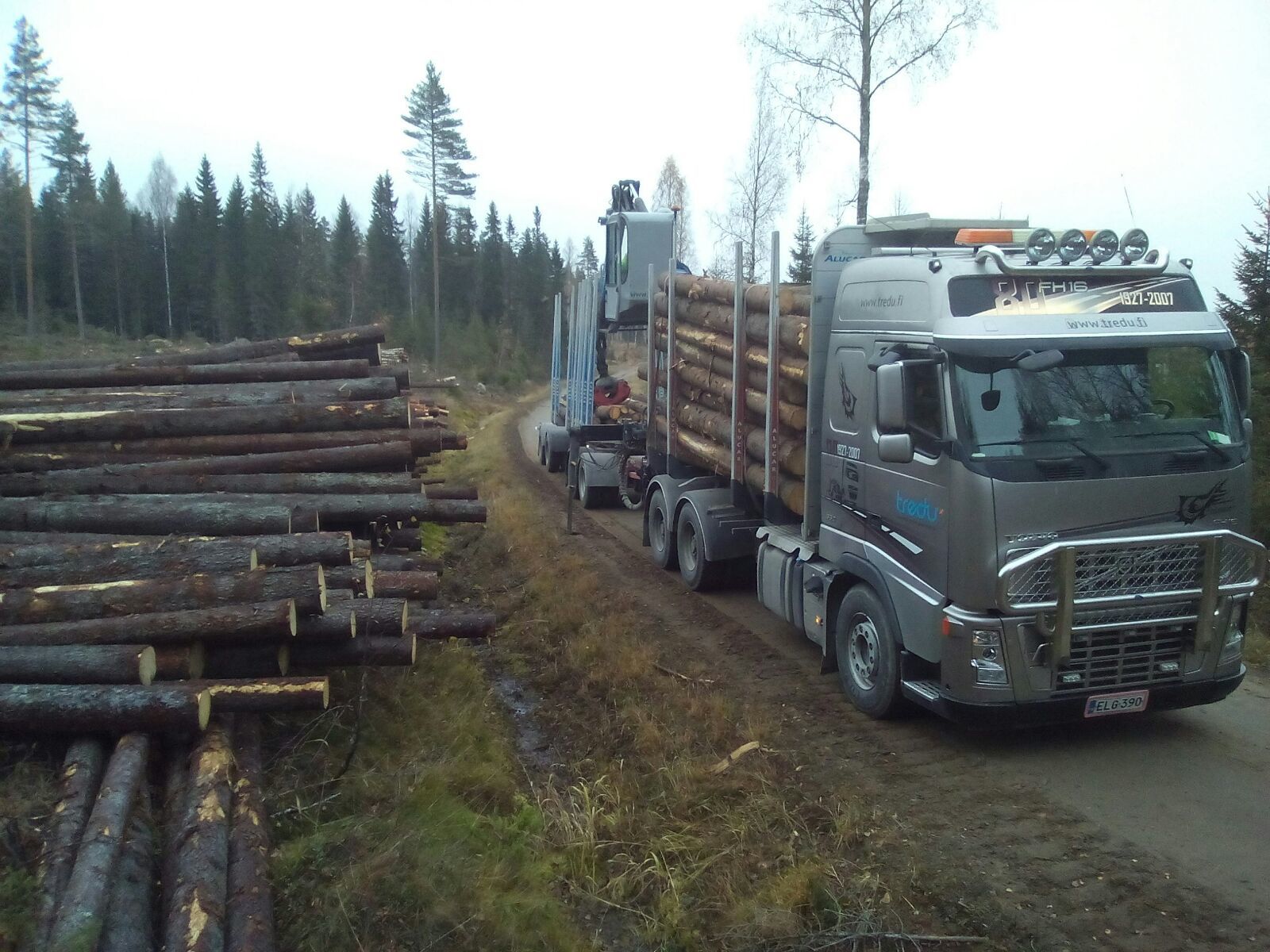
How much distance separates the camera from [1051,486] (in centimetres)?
584

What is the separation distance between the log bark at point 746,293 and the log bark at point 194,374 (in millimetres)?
3566

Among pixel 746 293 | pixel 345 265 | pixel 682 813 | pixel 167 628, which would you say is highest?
pixel 345 265

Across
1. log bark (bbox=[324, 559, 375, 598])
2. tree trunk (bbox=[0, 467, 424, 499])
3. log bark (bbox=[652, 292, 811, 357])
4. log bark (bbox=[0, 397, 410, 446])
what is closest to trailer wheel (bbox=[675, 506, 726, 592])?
log bark (bbox=[652, 292, 811, 357])

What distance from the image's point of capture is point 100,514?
661 cm

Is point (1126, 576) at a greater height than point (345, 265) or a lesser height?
lesser

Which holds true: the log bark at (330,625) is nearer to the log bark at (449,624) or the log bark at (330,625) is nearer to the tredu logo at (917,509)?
the log bark at (449,624)

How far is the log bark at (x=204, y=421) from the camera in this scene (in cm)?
773

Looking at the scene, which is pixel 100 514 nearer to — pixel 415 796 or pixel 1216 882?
pixel 415 796

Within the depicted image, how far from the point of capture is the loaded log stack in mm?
4043

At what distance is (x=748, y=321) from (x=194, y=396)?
500 cm

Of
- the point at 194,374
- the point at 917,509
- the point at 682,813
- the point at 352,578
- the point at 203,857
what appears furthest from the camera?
the point at 194,374

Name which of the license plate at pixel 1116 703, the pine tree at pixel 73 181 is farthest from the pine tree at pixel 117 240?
the license plate at pixel 1116 703

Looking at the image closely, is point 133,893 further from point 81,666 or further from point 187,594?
point 187,594

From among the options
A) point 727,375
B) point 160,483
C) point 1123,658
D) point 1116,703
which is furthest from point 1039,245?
point 160,483
